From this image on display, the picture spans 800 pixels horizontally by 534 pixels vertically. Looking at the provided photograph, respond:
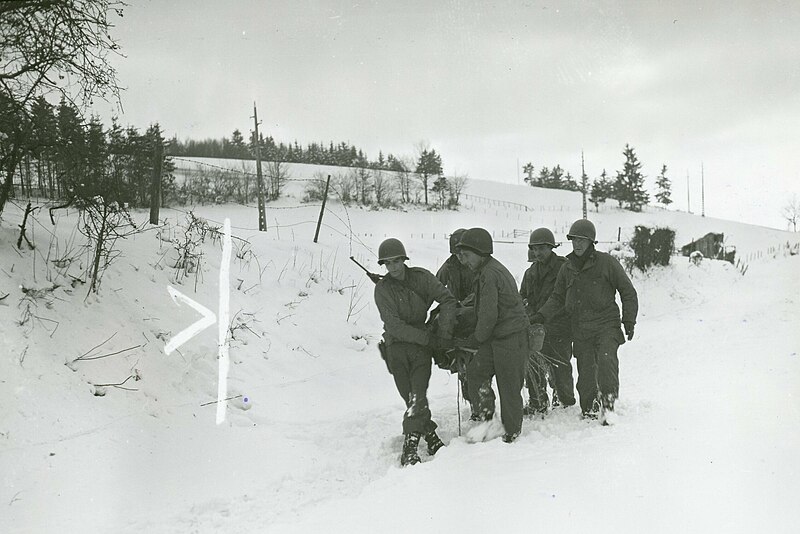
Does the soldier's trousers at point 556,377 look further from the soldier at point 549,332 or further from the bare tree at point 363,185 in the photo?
the bare tree at point 363,185

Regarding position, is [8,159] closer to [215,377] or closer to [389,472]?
[215,377]

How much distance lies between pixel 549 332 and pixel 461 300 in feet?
3.81

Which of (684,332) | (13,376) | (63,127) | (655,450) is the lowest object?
(684,332)

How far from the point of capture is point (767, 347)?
958cm

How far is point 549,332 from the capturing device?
6727 mm

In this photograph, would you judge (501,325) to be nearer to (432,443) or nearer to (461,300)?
(461,300)

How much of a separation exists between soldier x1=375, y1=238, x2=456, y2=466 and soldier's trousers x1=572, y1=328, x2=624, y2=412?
63.0 inches

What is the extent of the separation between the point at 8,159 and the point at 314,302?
227 inches

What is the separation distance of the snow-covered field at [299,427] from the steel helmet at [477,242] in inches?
72.5

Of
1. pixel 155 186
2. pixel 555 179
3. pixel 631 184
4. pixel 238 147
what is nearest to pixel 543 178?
pixel 555 179

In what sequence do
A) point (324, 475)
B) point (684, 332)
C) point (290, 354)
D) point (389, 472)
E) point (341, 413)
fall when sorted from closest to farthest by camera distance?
point (389, 472) → point (324, 475) → point (341, 413) → point (290, 354) → point (684, 332)

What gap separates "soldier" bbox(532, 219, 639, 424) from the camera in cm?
589

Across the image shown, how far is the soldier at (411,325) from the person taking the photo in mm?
5527

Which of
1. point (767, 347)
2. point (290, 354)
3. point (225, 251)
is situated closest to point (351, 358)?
point (290, 354)
